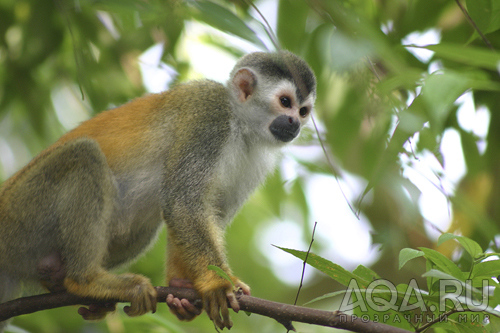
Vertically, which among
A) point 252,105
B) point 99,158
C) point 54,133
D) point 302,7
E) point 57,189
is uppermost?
point 252,105

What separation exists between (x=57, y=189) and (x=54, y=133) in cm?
247

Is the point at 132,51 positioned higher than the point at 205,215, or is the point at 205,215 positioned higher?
the point at 132,51

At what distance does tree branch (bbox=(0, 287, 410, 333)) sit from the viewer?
2582 millimetres

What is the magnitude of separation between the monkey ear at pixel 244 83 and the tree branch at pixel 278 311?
86.7 inches

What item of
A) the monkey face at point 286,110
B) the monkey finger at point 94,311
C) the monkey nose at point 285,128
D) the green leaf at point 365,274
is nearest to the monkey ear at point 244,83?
the monkey face at point 286,110

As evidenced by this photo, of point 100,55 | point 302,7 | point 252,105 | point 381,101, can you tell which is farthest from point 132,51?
point 381,101

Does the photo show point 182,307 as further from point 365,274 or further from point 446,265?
point 446,265

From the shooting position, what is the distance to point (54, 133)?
6.25m

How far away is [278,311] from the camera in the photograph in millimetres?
2785

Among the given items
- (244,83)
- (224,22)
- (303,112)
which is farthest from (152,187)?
(224,22)

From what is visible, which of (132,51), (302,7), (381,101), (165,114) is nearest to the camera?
(381,101)

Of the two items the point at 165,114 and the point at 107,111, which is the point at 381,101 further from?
the point at 107,111

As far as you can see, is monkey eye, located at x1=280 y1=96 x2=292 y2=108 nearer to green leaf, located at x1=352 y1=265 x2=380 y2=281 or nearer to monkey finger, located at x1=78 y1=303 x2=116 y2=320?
monkey finger, located at x1=78 y1=303 x2=116 y2=320

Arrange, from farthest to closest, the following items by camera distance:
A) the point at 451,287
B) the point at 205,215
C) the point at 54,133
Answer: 1. the point at 54,133
2. the point at 205,215
3. the point at 451,287
